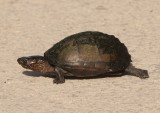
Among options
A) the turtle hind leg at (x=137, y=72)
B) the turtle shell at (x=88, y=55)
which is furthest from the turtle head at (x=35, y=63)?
the turtle hind leg at (x=137, y=72)

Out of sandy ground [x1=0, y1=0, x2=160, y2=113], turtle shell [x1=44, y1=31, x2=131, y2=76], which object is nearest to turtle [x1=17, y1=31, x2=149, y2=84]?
turtle shell [x1=44, y1=31, x2=131, y2=76]

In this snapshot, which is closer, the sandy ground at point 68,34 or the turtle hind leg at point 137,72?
the sandy ground at point 68,34

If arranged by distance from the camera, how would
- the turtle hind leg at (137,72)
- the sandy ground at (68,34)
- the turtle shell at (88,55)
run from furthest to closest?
the turtle hind leg at (137,72), the turtle shell at (88,55), the sandy ground at (68,34)

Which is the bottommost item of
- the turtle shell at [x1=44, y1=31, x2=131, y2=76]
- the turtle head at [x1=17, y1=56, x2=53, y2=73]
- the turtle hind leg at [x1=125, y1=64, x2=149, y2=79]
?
the turtle hind leg at [x1=125, y1=64, x2=149, y2=79]

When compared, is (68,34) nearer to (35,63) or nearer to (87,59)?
(35,63)

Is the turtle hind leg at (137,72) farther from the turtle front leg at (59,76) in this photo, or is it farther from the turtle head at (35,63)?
the turtle head at (35,63)

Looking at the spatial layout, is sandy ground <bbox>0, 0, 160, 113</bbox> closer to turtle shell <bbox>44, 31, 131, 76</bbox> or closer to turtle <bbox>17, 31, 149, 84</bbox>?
turtle <bbox>17, 31, 149, 84</bbox>

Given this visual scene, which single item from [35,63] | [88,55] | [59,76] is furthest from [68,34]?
[88,55]
